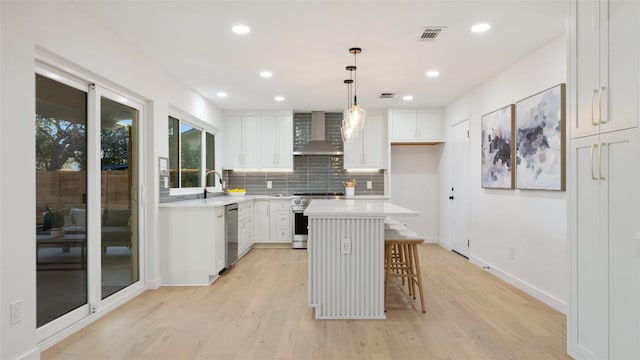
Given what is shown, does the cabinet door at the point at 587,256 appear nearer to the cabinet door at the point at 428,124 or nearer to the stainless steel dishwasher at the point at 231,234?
the stainless steel dishwasher at the point at 231,234

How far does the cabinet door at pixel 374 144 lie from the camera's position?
268 inches

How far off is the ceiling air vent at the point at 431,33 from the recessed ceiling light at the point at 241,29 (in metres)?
1.49

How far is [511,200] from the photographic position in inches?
166

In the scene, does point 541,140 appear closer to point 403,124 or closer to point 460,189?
point 460,189

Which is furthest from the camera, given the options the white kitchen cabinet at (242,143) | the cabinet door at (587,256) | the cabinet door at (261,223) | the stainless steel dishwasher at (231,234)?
the white kitchen cabinet at (242,143)

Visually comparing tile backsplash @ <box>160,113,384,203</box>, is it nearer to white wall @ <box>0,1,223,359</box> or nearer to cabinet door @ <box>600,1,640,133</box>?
white wall @ <box>0,1,223,359</box>

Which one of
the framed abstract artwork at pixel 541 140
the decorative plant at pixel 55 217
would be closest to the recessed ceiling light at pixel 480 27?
the framed abstract artwork at pixel 541 140

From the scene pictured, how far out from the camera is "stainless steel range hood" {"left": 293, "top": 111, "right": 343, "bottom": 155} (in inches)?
265

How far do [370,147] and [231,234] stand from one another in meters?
3.05

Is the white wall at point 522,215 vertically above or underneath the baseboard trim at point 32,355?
above

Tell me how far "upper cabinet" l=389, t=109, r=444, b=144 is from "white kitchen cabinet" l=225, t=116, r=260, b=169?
7.93 feet

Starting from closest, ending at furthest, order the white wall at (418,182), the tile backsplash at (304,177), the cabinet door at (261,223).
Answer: the cabinet door at (261,223) < the white wall at (418,182) < the tile backsplash at (304,177)

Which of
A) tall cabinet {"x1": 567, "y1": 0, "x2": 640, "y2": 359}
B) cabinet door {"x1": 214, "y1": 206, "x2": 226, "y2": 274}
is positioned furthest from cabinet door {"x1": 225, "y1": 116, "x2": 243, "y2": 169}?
tall cabinet {"x1": 567, "y1": 0, "x2": 640, "y2": 359}

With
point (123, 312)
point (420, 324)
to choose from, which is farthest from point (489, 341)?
point (123, 312)
